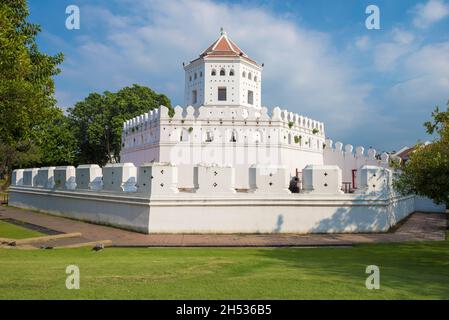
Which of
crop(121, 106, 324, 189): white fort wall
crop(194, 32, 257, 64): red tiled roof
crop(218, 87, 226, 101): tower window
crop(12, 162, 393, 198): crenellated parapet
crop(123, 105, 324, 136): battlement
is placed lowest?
crop(12, 162, 393, 198): crenellated parapet

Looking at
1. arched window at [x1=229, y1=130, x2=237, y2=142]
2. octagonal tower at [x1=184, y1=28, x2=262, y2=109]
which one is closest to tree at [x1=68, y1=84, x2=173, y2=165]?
octagonal tower at [x1=184, y1=28, x2=262, y2=109]

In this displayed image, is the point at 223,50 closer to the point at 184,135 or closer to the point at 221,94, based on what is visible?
the point at 221,94

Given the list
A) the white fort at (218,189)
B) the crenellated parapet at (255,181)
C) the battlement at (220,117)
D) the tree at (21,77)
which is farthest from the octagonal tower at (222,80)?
the crenellated parapet at (255,181)

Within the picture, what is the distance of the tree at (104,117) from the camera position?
43188 millimetres

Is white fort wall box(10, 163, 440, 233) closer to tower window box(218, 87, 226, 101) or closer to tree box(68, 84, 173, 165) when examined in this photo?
tower window box(218, 87, 226, 101)

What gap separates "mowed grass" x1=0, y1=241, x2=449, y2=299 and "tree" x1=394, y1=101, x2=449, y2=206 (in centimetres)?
142

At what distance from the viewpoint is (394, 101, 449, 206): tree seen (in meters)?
8.48

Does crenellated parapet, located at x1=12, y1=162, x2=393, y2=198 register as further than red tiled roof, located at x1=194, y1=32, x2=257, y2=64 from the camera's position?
No

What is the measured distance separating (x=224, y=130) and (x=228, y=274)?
21.6m

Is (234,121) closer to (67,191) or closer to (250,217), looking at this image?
(67,191)

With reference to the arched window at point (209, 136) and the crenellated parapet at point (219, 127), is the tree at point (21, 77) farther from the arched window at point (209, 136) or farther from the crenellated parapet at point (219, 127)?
the arched window at point (209, 136)

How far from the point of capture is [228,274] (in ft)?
19.8
